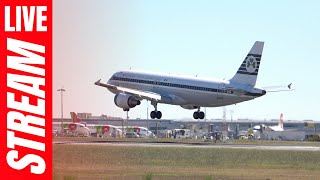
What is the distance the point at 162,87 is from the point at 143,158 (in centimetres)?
4508

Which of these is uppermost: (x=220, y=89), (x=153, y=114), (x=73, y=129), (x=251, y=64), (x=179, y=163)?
(x=251, y=64)

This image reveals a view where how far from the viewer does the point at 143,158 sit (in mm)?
81750

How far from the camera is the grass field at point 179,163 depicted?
202ft

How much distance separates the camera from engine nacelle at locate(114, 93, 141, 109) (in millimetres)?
121375

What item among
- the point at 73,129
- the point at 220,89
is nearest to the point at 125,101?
the point at 220,89

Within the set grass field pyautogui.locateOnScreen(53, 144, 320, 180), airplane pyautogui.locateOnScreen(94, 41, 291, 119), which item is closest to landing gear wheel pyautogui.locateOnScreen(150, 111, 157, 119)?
airplane pyautogui.locateOnScreen(94, 41, 291, 119)

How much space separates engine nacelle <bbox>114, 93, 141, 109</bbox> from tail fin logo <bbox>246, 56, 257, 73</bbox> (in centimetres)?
1589

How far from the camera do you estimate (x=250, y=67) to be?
123 meters

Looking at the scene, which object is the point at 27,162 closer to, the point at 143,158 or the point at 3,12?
the point at 3,12

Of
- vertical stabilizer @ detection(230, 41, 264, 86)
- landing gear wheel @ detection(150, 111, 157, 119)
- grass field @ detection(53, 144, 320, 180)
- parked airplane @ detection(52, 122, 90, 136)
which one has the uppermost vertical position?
vertical stabilizer @ detection(230, 41, 264, 86)

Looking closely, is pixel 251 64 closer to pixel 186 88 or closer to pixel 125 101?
pixel 186 88

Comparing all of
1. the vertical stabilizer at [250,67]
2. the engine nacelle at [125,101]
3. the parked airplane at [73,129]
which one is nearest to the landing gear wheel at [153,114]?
the engine nacelle at [125,101]

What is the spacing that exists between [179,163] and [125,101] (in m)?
45.7

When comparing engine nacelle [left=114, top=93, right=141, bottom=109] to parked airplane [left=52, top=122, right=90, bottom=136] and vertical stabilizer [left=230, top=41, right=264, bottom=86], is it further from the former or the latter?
parked airplane [left=52, top=122, right=90, bottom=136]
